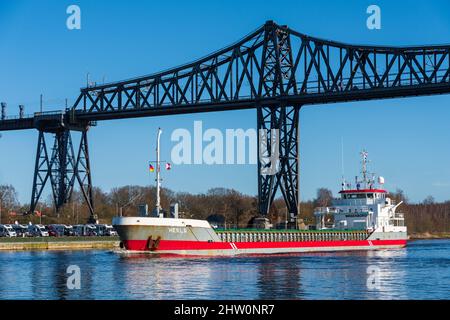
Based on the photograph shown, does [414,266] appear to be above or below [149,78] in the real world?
below

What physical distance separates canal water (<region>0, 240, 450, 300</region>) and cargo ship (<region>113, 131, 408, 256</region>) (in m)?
3.93

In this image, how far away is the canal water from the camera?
4312 centimetres

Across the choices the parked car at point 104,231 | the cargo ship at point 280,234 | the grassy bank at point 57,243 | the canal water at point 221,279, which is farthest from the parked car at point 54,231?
the canal water at point 221,279

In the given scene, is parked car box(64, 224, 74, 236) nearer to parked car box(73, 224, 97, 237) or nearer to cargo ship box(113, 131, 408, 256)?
parked car box(73, 224, 97, 237)

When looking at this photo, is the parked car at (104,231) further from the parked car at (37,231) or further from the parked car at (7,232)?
the parked car at (7,232)

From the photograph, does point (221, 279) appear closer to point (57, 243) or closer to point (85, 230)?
point (57, 243)

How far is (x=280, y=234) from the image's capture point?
93.9 metres

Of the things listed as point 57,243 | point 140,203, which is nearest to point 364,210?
point 57,243

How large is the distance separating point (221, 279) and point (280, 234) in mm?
43924

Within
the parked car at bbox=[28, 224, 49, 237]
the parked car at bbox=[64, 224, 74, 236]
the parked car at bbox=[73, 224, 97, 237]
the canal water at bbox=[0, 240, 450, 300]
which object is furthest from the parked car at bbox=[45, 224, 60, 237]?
the canal water at bbox=[0, 240, 450, 300]
